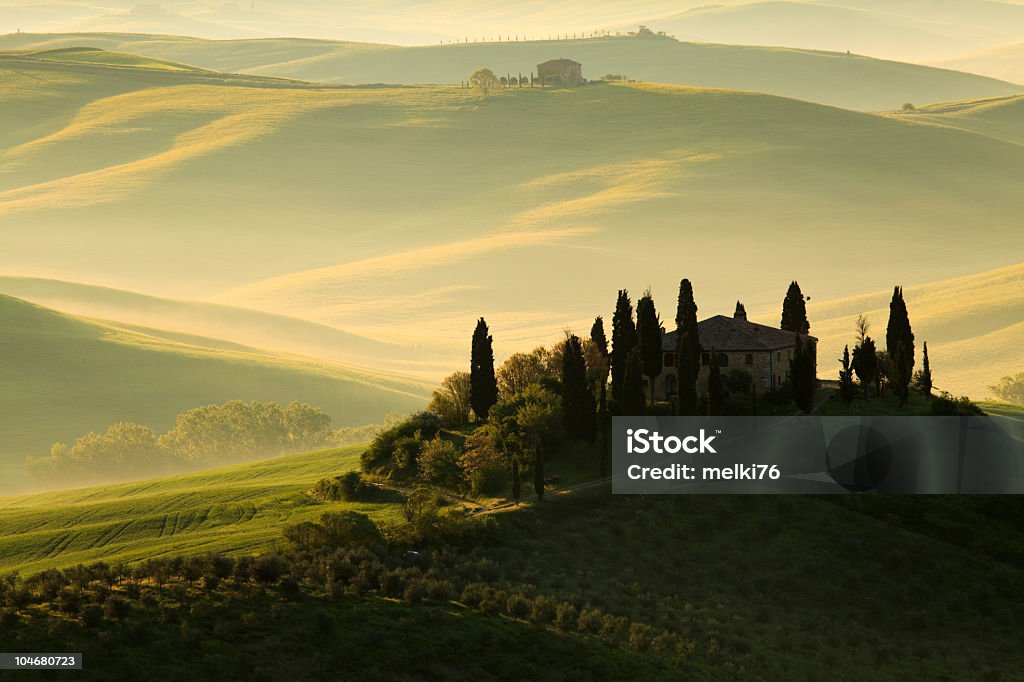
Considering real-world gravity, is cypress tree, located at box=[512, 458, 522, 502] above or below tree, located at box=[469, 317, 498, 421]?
below

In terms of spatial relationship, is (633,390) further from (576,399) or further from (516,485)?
(516,485)

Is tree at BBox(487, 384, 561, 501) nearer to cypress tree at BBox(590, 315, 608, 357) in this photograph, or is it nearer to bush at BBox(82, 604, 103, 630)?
cypress tree at BBox(590, 315, 608, 357)

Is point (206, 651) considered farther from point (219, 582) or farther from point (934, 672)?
point (934, 672)

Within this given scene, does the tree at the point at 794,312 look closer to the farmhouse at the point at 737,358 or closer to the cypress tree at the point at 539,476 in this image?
the farmhouse at the point at 737,358

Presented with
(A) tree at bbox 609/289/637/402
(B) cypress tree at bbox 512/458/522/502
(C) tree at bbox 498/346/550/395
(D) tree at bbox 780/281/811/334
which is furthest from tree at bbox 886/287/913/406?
(B) cypress tree at bbox 512/458/522/502

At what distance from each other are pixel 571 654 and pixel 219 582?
50.8 ft

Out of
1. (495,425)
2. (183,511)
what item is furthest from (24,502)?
(495,425)

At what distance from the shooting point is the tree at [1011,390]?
150038mm

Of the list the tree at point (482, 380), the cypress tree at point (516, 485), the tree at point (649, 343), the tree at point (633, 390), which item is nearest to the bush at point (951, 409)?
the tree at point (649, 343)

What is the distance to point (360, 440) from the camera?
151m

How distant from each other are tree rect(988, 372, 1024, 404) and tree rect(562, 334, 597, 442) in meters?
81.1

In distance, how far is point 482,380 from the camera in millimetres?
94875

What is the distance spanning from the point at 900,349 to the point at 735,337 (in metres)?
11.1

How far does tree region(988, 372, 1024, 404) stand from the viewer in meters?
150
